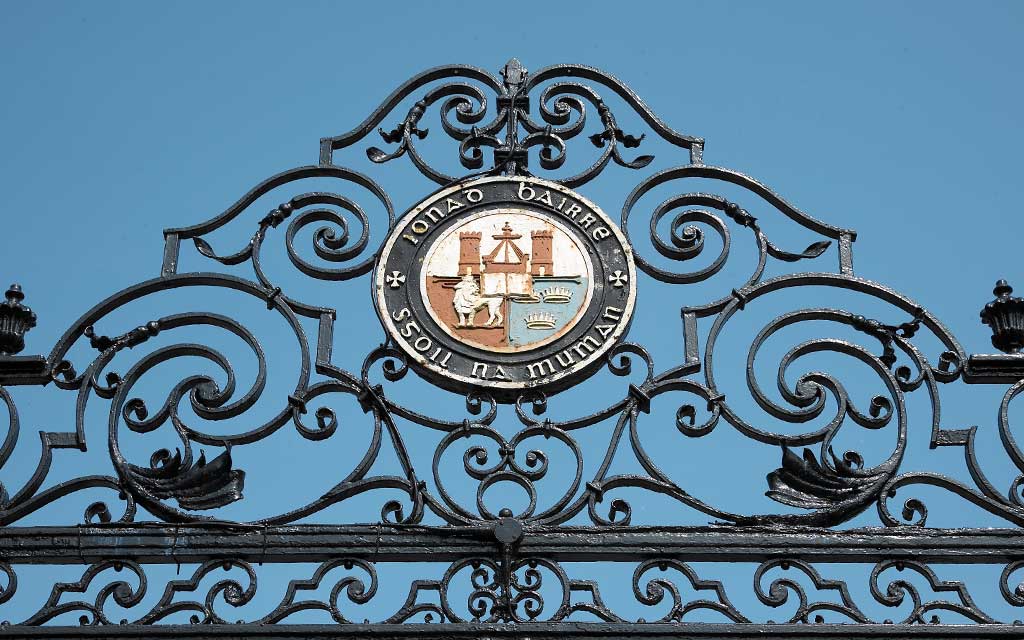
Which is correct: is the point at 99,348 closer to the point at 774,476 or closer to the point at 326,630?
the point at 326,630

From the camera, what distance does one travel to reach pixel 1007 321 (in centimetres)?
1273

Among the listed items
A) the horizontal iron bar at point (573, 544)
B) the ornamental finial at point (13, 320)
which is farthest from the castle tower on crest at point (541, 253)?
the ornamental finial at point (13, 320)

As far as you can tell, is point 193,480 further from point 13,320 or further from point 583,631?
point 583,631

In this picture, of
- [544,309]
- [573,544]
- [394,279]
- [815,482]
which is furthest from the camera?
[394,279]

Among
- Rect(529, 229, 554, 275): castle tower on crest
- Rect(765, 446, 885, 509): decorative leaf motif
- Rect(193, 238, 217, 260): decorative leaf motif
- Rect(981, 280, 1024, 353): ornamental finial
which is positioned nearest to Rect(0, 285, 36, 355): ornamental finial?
Rect(193, 238, 217, 260): decorative leaf motif

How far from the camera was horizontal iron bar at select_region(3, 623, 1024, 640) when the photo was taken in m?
11.4

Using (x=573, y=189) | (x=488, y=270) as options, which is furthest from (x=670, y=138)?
(x=488, y=270)

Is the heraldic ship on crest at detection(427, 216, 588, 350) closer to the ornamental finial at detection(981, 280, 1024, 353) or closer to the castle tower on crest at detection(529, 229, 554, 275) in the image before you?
the castle tower on crest at detection(529, 229, 554, 275)

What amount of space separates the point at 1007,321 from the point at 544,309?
2.87 metres

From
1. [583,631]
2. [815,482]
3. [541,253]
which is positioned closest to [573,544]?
[583,631]

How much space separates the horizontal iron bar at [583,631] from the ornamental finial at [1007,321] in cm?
201

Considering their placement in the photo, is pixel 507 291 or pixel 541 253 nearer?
pixel 507 291

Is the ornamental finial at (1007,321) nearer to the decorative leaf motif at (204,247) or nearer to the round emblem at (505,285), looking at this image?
the round emblem at (505,285)

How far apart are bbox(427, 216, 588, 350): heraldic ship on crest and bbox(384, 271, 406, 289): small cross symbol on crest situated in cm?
18
